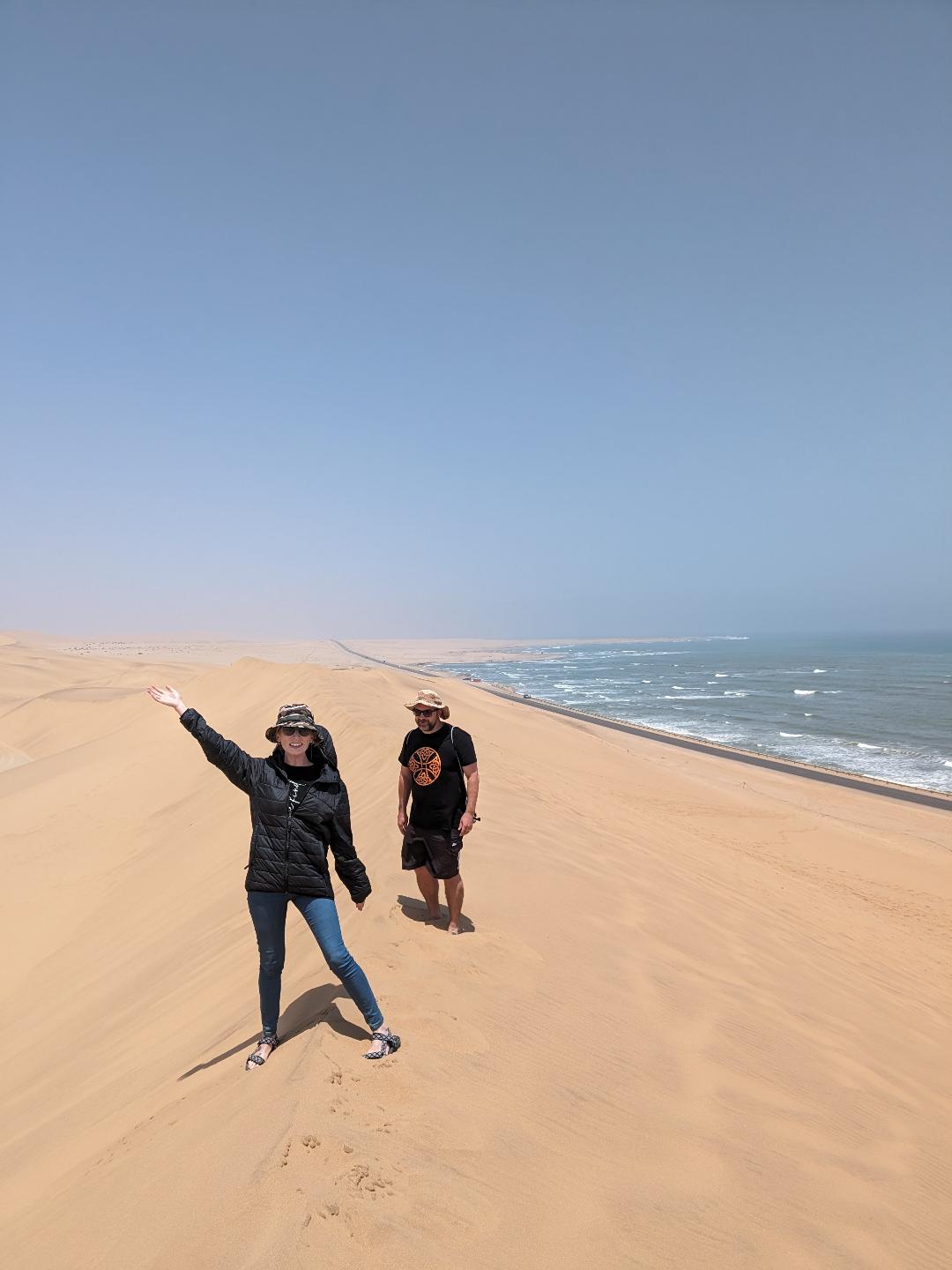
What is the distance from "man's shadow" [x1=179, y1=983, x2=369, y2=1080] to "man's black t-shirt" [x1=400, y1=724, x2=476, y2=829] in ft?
3.79

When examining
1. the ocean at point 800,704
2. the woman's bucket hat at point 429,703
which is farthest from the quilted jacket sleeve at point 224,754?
the ocean at point 800,704

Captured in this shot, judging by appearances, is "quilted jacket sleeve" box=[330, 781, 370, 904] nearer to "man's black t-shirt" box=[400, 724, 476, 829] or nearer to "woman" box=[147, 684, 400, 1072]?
"woman" box=[147, 684, 400, 1072]

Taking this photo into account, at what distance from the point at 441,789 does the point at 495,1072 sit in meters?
1.74

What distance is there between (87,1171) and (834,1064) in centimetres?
409

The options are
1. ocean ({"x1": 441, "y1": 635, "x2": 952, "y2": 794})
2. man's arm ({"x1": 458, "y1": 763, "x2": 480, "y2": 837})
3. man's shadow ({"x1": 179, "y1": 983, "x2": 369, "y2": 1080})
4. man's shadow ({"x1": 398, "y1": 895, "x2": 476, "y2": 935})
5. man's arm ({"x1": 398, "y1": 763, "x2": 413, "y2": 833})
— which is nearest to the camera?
man's shadow ({"x1": 179, "y1": 983, "x2": 369, "y2": 1080})

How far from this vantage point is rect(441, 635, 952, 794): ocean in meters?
29.1

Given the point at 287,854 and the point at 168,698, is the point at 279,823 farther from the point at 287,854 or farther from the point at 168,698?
the point at 168,698

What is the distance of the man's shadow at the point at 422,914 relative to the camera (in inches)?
190

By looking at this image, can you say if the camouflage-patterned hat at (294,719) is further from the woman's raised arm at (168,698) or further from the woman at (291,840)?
the woman's raised arm at (168,698)

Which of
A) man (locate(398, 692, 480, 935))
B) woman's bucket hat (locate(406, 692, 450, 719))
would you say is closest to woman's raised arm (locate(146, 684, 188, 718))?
woman's bucket hat (locate(406, 692, 450, 719))

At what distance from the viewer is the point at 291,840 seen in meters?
3.11

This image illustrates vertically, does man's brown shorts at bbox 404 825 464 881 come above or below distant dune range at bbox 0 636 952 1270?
above

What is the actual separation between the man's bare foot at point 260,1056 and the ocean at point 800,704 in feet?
83.5

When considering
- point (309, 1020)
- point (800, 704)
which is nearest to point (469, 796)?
point (309, 1020)
